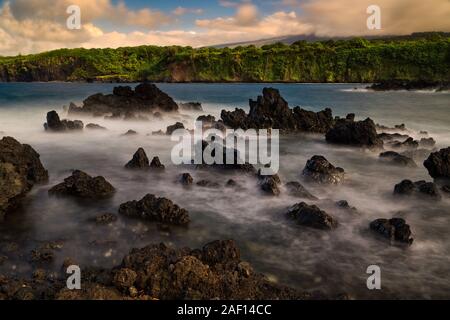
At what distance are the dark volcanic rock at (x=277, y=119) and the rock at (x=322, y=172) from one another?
11625 millimetres

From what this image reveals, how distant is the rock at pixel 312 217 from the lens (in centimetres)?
1016

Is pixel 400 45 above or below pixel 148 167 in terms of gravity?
above

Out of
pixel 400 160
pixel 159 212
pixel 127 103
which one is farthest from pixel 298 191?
pixel 127 103

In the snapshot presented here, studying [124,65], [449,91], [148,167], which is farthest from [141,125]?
[124,65]

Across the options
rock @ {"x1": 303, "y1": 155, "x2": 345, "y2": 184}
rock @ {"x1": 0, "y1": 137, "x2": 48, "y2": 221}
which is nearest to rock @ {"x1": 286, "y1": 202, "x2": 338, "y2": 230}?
rock @ {"x1": 303, "y1": 155, "x2": 345, "y2": 184}

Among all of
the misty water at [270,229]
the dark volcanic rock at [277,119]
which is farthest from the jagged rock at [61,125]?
the dark volcanic rock at [277,119]

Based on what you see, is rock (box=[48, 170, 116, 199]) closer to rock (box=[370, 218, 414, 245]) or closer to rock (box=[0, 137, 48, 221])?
rock (box=[0, 137, 48, 221])

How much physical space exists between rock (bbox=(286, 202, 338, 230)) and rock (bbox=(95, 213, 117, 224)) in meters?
4.38

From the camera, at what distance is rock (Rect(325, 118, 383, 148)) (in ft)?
69.3

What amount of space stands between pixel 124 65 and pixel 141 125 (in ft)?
414

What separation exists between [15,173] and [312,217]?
829cm
